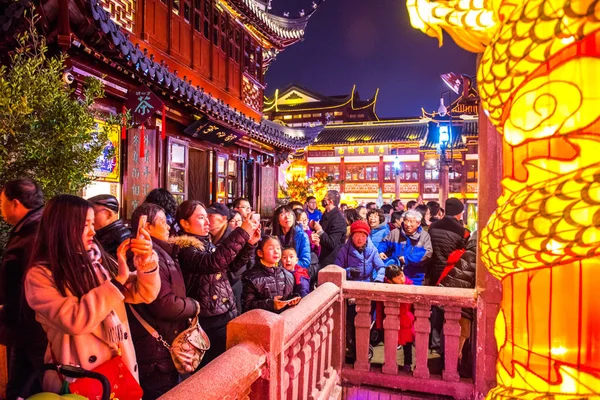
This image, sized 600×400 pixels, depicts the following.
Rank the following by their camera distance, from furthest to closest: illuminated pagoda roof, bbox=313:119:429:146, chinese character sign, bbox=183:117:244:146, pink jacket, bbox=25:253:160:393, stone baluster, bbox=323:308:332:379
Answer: illuminated pagoda roof, bbox=313:119:429:146 < chinese character sign, bbox=183:117:244:146 < stone baluster, bbox=323:308:332:379 < pink jacket, bbox=25:253:160:393

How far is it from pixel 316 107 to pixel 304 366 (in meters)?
37.7

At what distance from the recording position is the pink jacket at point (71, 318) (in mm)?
1719

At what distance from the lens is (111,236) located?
9.40 ft

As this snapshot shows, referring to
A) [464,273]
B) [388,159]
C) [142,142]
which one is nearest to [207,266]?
[464,273]

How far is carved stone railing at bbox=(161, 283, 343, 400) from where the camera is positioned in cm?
162

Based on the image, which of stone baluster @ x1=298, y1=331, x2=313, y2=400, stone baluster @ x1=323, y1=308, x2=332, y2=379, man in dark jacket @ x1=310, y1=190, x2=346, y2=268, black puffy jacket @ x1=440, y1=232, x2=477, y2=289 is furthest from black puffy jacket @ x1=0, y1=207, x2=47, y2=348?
man in dark jacket @ x1=310, y1=190, x2=346, y2=268

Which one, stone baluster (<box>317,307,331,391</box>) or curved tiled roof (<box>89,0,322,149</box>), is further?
curved tiled roof (<box>89,0,322,149</box>)

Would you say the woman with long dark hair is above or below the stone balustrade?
above

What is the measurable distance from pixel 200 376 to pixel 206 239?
1.68 meters

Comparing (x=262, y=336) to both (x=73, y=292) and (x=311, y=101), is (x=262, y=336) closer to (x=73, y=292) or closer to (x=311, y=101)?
(x=73, y=292)

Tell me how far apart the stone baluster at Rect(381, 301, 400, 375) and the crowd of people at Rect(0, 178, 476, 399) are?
473mm

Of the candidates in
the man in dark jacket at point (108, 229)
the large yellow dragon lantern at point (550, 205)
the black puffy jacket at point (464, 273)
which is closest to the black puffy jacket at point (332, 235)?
the black puffy jacket at point (464, 273)

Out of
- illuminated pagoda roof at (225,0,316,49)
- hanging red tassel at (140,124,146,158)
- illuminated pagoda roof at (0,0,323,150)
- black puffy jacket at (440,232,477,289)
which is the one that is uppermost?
illuminated pagoda roof at (225,0,316,49)

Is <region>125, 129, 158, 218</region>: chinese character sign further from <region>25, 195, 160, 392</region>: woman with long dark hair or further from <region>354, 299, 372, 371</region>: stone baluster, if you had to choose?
<region>25, 195, 160, 392</region>: woman with long dark hair
